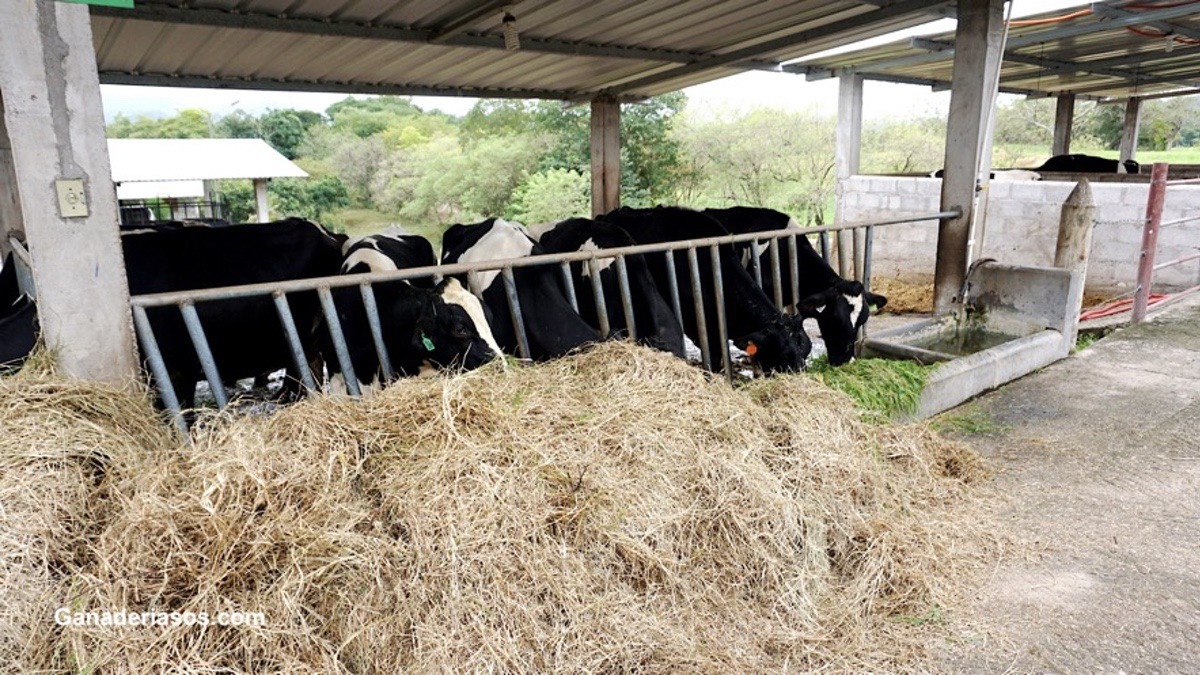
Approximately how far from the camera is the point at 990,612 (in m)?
2.65

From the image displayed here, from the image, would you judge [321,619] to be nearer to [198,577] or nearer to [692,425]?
[198,577]

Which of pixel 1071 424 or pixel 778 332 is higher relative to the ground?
pixel 778 332

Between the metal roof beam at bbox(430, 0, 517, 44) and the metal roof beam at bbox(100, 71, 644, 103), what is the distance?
218 centimetres

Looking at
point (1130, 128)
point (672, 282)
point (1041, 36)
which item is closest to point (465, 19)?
point (672, 282)

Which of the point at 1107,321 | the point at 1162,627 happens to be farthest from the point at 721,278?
the point at 1107,321

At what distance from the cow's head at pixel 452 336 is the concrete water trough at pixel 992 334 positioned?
2635 millimetres

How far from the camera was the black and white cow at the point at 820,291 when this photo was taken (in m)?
4.94

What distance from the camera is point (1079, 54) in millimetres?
10539

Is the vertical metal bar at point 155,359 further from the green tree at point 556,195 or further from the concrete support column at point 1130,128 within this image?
the green tree at point 556,195

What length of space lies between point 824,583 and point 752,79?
123ft

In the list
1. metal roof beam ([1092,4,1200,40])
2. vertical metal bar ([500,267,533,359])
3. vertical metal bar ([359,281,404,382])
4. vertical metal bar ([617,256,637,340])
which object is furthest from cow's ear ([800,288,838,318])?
metal roof beam ([1092,4,1200,40])

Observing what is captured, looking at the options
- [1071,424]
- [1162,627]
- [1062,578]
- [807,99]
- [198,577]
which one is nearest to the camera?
[198,577]

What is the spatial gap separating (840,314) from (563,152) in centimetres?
2200

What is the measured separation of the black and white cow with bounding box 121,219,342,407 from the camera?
14.6 feet
